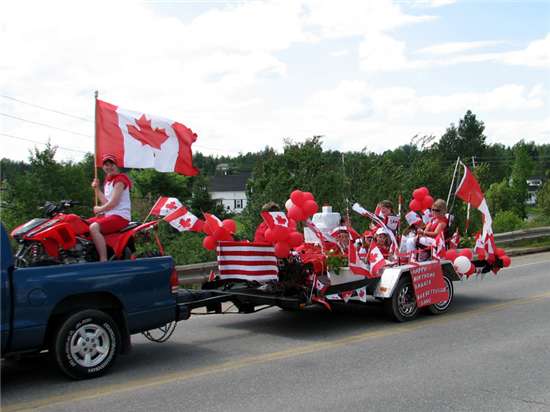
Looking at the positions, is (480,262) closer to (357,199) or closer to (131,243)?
(131,243)

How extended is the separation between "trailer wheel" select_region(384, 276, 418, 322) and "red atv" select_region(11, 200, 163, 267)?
3.87m

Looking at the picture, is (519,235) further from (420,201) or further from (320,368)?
(320,368)

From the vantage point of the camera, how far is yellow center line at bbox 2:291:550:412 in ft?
18.7

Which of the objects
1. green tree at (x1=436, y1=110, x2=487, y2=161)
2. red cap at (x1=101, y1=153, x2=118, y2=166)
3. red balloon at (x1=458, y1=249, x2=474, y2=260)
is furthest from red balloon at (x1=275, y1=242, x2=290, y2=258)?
green tree at (x1=436, y1=110, x2=487, y2=161)

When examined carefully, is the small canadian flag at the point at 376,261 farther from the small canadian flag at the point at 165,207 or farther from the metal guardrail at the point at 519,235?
the metal guardrail at the point at 519,235

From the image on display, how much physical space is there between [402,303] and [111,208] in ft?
14.5

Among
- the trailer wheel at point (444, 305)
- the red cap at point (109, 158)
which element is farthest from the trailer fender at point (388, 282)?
the red cap at point (109, 158)

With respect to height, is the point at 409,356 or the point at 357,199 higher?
the point at 357,199

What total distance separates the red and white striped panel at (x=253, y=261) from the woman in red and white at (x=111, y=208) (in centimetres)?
153

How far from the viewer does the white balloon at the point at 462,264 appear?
32.5 ft

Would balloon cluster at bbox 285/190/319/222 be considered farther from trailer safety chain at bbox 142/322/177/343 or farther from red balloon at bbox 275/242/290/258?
trailer safety chain at bbox 142/322/177/343

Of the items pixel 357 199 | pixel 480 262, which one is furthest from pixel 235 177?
pixel 480 262

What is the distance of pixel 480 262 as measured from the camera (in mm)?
10523

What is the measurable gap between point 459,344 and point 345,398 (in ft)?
8.62
